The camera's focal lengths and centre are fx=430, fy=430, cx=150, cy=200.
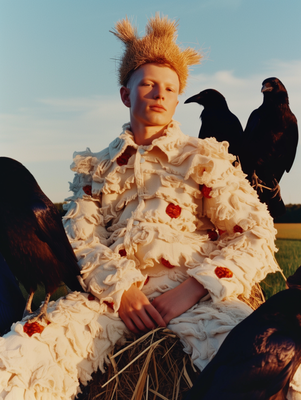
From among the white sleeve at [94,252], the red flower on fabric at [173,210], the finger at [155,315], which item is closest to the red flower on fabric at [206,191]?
the red flower on fabric at [173,210]

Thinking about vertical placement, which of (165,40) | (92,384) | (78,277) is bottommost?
(92,384)

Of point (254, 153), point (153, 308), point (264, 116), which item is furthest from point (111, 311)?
point (264, 116)

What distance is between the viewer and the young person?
60.4 inches

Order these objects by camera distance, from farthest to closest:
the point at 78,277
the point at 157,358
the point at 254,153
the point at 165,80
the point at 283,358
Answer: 1. the point at 254,153
2. the point at 165,80
3. the point at 78,277
4. the point at 157,358
5. the point at 283,358

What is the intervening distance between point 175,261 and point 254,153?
73 cm

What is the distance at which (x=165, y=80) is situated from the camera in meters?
2.02

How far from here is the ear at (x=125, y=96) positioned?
2.19 meters

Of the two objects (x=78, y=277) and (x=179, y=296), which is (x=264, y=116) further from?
(x=78, y=277)

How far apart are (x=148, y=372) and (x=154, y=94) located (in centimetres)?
120

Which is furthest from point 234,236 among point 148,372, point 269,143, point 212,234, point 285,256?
point 285,256

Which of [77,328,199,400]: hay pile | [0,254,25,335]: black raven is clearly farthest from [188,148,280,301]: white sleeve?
[0,254,25,335]: black raven

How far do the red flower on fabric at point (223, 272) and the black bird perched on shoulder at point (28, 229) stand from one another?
0.62 m

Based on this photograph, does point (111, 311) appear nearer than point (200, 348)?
No

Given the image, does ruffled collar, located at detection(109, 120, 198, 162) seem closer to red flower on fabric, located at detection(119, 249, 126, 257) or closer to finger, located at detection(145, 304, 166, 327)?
red flower on fabric, located at detection(119, 249, 126, 257)
